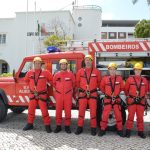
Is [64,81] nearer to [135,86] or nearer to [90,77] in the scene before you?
[90,77]

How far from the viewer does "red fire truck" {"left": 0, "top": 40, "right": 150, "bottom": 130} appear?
30.3 ft

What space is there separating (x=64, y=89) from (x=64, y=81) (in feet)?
0.67

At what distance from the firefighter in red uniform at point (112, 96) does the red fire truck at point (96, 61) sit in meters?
0.37

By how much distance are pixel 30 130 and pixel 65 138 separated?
4.28 ft

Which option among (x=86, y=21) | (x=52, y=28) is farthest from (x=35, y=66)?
(x=86, y=21)

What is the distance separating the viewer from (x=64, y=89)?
9008mm

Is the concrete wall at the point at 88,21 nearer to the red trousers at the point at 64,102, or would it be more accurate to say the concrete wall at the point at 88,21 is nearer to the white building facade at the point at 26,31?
the white building facade at the point at 26,31

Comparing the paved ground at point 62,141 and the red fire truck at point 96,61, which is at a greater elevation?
the red fire truck at point 96,61

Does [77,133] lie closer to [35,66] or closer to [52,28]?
[35,66]

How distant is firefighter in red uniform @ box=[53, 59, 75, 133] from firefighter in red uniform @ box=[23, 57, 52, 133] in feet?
0.97

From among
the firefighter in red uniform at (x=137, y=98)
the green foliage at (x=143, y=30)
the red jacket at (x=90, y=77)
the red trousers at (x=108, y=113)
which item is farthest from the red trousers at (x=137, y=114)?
the green foliage at (x=143, y=30)

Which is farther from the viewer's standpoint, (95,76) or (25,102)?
(25,102)

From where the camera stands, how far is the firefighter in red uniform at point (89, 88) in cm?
888

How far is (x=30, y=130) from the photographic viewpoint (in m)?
9.38
